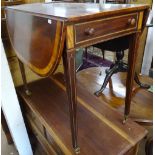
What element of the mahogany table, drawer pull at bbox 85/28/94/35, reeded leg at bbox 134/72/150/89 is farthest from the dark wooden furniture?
drawer pull at bbox 85/28/94/35

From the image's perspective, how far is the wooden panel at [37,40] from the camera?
2.19 feet

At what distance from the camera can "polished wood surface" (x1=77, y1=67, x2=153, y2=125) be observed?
4.67ft

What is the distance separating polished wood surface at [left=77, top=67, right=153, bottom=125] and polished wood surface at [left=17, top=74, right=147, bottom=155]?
305 mm

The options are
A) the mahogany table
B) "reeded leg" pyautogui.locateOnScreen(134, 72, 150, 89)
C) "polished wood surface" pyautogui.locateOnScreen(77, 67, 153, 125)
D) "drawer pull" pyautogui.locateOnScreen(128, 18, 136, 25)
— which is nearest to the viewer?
the mahogany table

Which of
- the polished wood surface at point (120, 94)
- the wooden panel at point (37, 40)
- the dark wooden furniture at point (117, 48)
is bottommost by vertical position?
the polished wood surface at point (120, 94)

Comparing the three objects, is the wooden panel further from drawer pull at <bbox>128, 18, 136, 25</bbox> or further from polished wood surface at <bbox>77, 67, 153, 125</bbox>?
polished wood surface at <bbox>77, 67, 153, 125</bbox>

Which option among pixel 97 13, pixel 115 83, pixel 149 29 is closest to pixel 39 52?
pixel 97 13

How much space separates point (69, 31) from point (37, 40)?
22 cm

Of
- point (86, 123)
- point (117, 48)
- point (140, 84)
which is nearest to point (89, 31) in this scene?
point (86, 123)

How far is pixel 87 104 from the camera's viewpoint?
1229mm

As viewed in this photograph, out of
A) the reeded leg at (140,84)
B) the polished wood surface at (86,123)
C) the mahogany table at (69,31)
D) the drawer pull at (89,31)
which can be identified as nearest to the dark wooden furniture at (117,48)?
the reeded leg at (140,84)

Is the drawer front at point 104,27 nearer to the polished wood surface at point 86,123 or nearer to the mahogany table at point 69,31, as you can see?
the mahogany table at point 69,31

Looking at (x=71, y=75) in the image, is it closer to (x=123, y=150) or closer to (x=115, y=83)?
(x=123, y=150)

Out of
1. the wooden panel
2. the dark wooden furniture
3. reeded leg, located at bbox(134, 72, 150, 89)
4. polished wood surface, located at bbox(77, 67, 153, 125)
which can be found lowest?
polished wood surface, located at bbox(77, 67, 153, 125)
